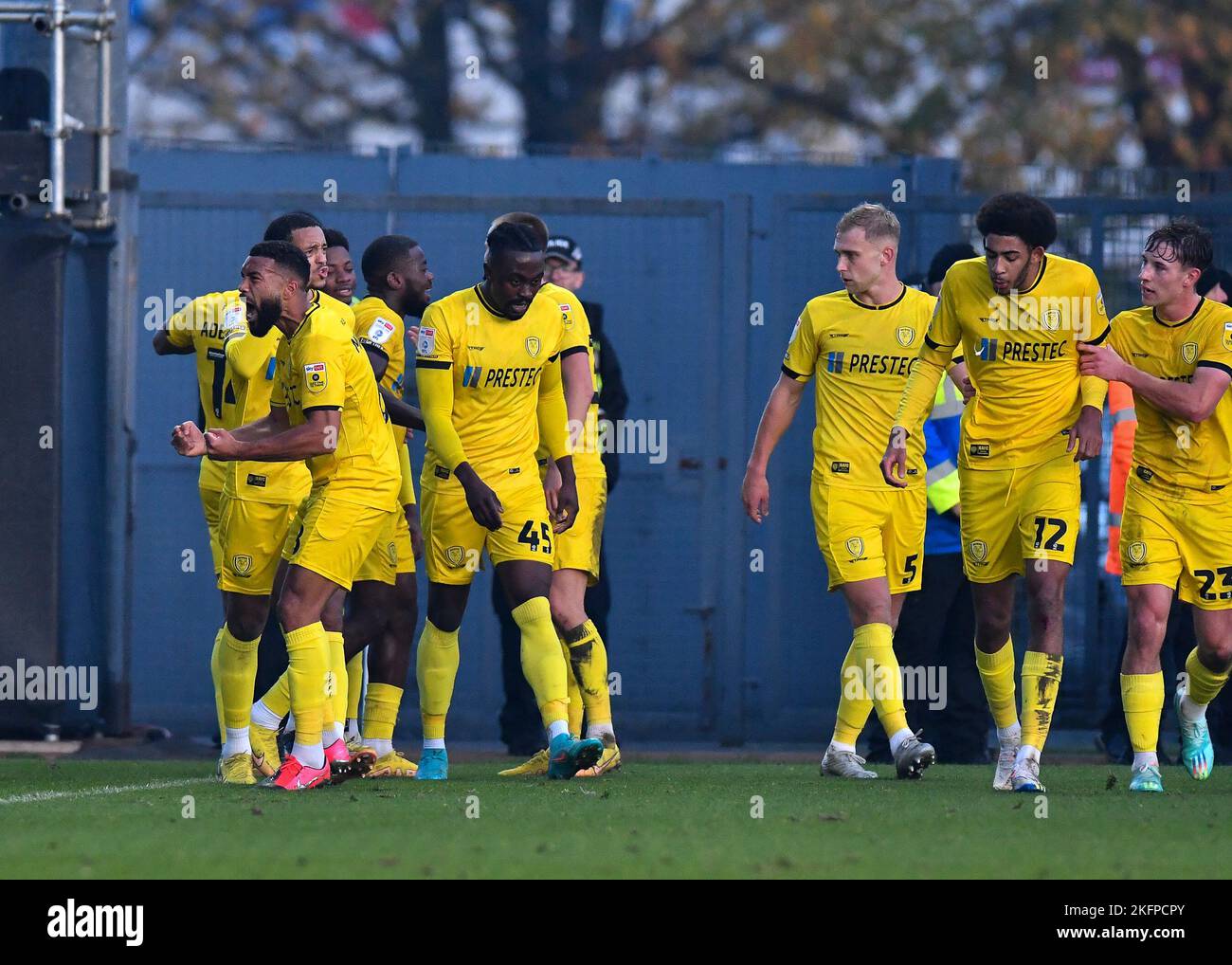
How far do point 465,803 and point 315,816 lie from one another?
0.70 meters

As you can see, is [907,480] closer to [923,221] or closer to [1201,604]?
[1201,604]

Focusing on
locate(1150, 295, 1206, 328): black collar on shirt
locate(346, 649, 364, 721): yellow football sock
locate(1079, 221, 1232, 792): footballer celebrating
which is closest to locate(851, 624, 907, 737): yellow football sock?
locate(1079, 221, 1232, 792): footballer celebrating

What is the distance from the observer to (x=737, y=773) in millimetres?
10625

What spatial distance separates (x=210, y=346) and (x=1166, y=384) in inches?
164

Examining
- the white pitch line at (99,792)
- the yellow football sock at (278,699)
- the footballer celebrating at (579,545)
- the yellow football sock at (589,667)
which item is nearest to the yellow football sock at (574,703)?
the footballer celebrating at (579,545)

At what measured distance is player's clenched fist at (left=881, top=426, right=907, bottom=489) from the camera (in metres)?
8.88

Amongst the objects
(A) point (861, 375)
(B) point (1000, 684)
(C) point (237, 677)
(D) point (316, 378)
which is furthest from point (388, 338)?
(B) point (1000, 684)

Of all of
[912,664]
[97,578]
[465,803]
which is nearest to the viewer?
[465,803]

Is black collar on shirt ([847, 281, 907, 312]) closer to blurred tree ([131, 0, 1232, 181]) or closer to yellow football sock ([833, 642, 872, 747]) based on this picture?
yellow football sock ([833, 642, 872, 747])

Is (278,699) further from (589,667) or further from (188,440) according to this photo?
(188,440)

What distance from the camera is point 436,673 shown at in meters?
9.76

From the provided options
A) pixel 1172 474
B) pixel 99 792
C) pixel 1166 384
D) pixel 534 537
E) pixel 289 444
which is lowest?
pixel 99 792
